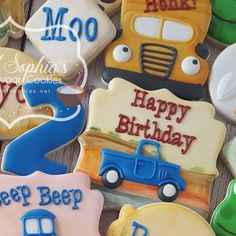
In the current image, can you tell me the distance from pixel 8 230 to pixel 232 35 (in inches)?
23.5

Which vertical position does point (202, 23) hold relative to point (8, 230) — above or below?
above

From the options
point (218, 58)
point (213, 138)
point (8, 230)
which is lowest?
point (8, 230)

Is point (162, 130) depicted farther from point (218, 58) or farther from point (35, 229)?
point (35, 229)

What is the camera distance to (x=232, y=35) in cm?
128

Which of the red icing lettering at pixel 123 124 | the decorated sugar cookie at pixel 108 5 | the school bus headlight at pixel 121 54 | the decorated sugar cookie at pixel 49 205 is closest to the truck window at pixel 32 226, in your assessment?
the decorated sugar cookie at pixel 49 205

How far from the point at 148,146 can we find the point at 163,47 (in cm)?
21

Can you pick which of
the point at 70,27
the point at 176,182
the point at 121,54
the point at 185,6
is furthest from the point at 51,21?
the point at 176,182

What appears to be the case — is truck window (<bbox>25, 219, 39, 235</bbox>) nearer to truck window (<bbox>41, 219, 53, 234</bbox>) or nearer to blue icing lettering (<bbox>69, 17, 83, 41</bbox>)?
truck window (<bbox>41, 219, 53, 234</bbox>)

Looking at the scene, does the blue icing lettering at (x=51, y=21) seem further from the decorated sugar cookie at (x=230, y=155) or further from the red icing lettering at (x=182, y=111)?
the decorated sugar cookie at (x=230, y=155)

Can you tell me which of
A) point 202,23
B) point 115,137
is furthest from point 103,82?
point 202,23

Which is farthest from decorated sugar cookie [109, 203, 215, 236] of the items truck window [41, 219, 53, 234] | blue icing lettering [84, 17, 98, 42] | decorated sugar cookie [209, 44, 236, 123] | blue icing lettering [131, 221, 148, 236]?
blue icing lettering [84, 17, 98, 42]

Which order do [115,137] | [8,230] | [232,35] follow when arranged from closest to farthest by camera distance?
1. [8,230]
2. [115,137]
3. [232,35]

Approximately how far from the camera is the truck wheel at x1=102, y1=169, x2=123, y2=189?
1134 millimetres

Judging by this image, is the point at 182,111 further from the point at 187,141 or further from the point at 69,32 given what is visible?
the point at 69,32
